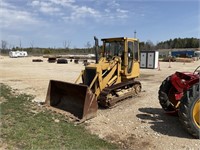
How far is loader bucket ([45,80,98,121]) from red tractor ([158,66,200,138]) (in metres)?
2.11

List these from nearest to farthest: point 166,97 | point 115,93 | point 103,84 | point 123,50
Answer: point 166,97 < point 103,84 < point 115,93 < point 123,50

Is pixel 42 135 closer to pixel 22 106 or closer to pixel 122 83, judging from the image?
pixel 22 106

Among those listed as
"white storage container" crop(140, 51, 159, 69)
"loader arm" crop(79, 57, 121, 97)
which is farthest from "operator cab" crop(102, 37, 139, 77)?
"white storage container" crop(140, 51, 159, 69)

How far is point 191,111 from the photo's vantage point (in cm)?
536

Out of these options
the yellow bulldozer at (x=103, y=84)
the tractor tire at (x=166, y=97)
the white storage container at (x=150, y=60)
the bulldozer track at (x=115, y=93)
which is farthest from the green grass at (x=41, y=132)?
the white storage container at (x=150, y=60)

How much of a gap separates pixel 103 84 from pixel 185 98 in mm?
3431

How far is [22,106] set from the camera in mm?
8047

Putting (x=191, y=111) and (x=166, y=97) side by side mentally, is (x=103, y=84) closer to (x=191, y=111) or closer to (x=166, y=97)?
(x=166, y=97)

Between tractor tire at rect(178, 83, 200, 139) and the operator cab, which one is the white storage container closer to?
the operator cab

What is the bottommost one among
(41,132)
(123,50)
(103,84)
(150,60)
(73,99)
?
(41,132)

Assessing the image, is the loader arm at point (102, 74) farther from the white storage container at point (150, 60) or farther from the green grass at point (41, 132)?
the white storage container at point (150, 60)

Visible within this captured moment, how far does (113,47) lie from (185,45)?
97.6 m

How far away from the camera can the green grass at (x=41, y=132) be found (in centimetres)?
498

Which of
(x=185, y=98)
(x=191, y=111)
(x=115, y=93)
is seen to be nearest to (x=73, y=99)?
(x=115, y=93)
